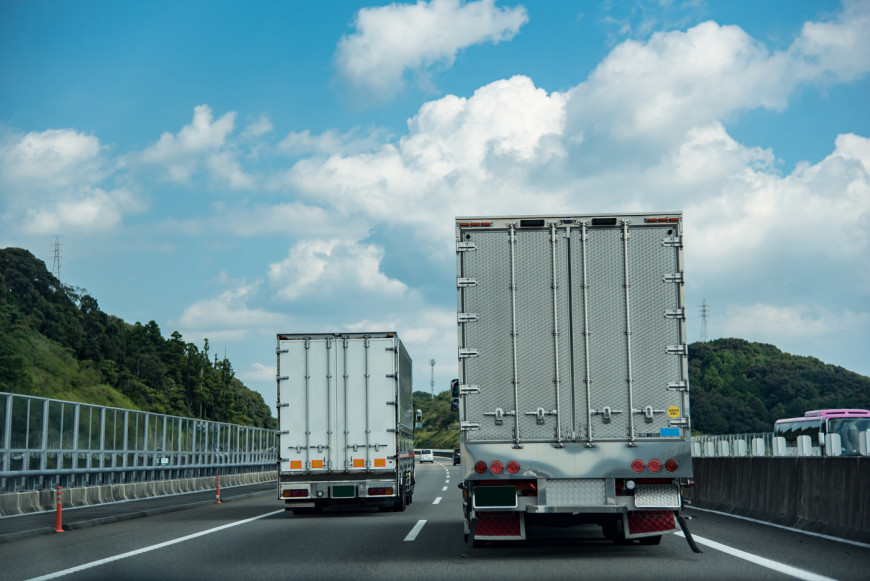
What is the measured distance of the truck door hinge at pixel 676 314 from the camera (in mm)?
A: 11273

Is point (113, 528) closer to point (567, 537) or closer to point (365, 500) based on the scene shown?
point (365, 500)

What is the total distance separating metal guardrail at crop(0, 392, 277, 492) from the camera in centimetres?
2314

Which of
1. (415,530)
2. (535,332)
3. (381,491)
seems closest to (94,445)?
(381,491)

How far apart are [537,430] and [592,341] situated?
117 cm

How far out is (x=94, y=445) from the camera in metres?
29.0

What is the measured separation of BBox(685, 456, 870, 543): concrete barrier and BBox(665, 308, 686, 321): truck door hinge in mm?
3588

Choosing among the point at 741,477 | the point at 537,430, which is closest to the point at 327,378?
the point at 741,477

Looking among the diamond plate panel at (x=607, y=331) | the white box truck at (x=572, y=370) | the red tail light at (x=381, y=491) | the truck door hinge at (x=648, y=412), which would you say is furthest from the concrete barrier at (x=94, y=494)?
the truck door hinge at (x=648, y=412)

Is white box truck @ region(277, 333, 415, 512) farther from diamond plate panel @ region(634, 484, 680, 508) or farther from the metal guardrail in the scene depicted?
diamond plate panel @ region(634, 484, 680, 508)

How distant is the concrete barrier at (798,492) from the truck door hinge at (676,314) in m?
3.59

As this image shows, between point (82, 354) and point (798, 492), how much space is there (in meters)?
107

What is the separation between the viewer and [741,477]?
19156 millimetres

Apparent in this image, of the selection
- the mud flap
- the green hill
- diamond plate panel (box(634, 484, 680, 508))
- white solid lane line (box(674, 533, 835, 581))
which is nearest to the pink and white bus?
white solid lane line (box(674, 533, 835, 581))

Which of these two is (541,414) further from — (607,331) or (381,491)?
(381,491)
